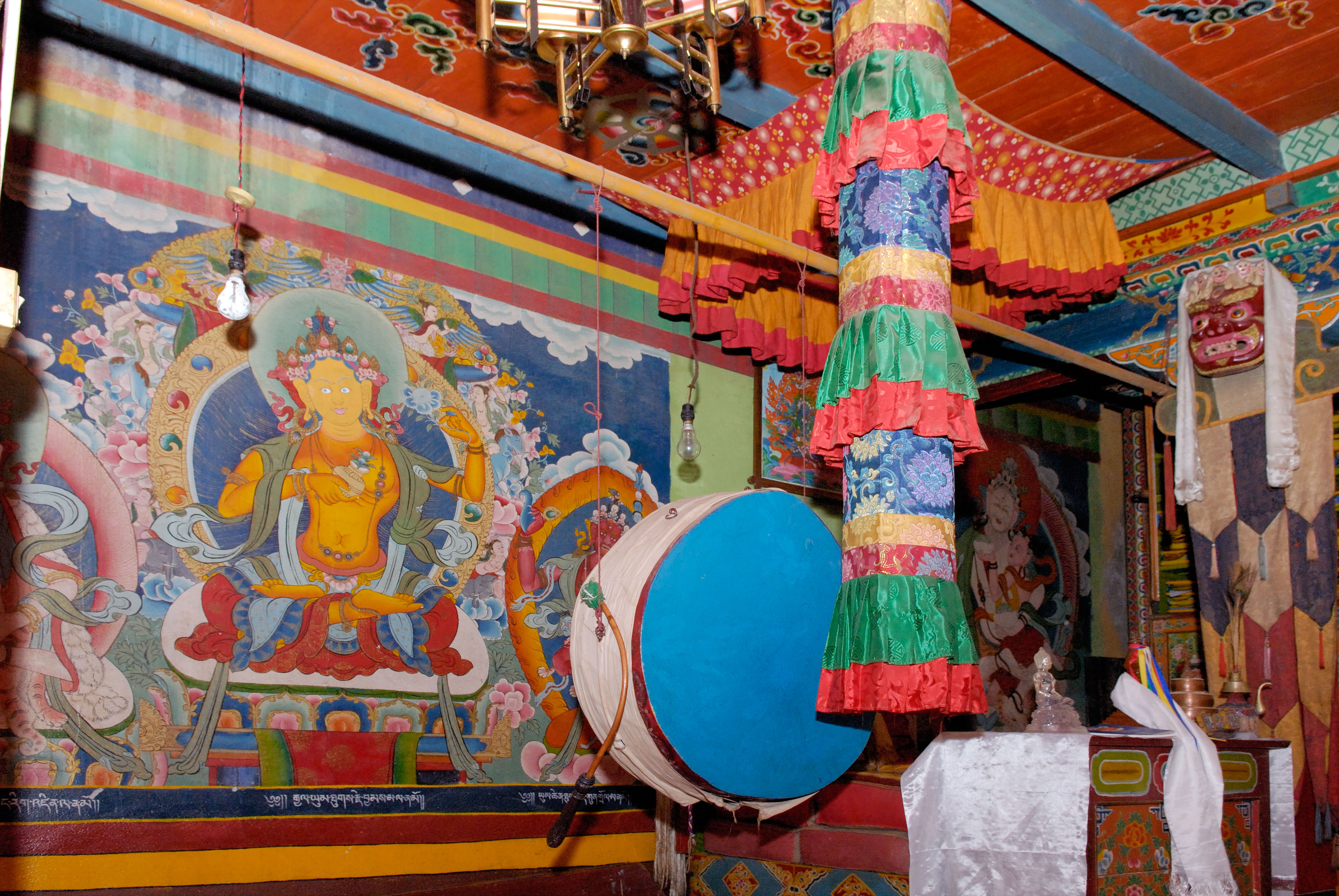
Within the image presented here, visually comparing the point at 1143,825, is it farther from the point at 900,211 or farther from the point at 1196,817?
the point at 900,211

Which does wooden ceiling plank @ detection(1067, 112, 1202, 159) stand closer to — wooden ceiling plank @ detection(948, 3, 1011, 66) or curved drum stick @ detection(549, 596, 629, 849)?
wooden ceiling plank @ detection(948, 3, 1011, 66)

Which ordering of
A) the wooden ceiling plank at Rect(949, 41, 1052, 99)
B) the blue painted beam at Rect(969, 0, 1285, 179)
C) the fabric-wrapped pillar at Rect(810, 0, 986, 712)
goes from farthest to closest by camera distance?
the wooden ceiling plank at Rect(949, 41, 1052, 99) < the blue painted beam at Rect(969, 0, 1285, 179) < the fabric-wrapped pillar at Rect(810, 0, 986, 712)

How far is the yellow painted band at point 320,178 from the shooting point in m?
3.96

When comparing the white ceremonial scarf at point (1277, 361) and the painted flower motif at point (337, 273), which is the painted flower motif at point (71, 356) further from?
the white ceremonial scarf at point (1277, 361)

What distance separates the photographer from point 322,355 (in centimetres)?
432

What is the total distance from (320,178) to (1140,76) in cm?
335

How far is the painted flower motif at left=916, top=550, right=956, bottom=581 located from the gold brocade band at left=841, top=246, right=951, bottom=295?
0.82 m

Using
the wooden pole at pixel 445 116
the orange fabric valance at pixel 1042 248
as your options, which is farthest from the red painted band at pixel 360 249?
the orange fabric valance at pixel 1042 248

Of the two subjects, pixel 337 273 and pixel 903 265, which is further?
pixel 337 273

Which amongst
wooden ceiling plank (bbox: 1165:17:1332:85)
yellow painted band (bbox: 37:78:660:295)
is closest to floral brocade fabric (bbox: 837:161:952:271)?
wooden ceiling plank (bbox: 1165:17:1332:85)

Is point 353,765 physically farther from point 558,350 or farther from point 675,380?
→ point 675,380

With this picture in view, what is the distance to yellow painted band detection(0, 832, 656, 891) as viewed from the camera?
3.40 meters

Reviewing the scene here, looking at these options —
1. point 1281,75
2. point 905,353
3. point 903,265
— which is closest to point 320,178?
point 903,265

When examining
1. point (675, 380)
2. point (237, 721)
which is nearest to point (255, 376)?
point (237, 721)
